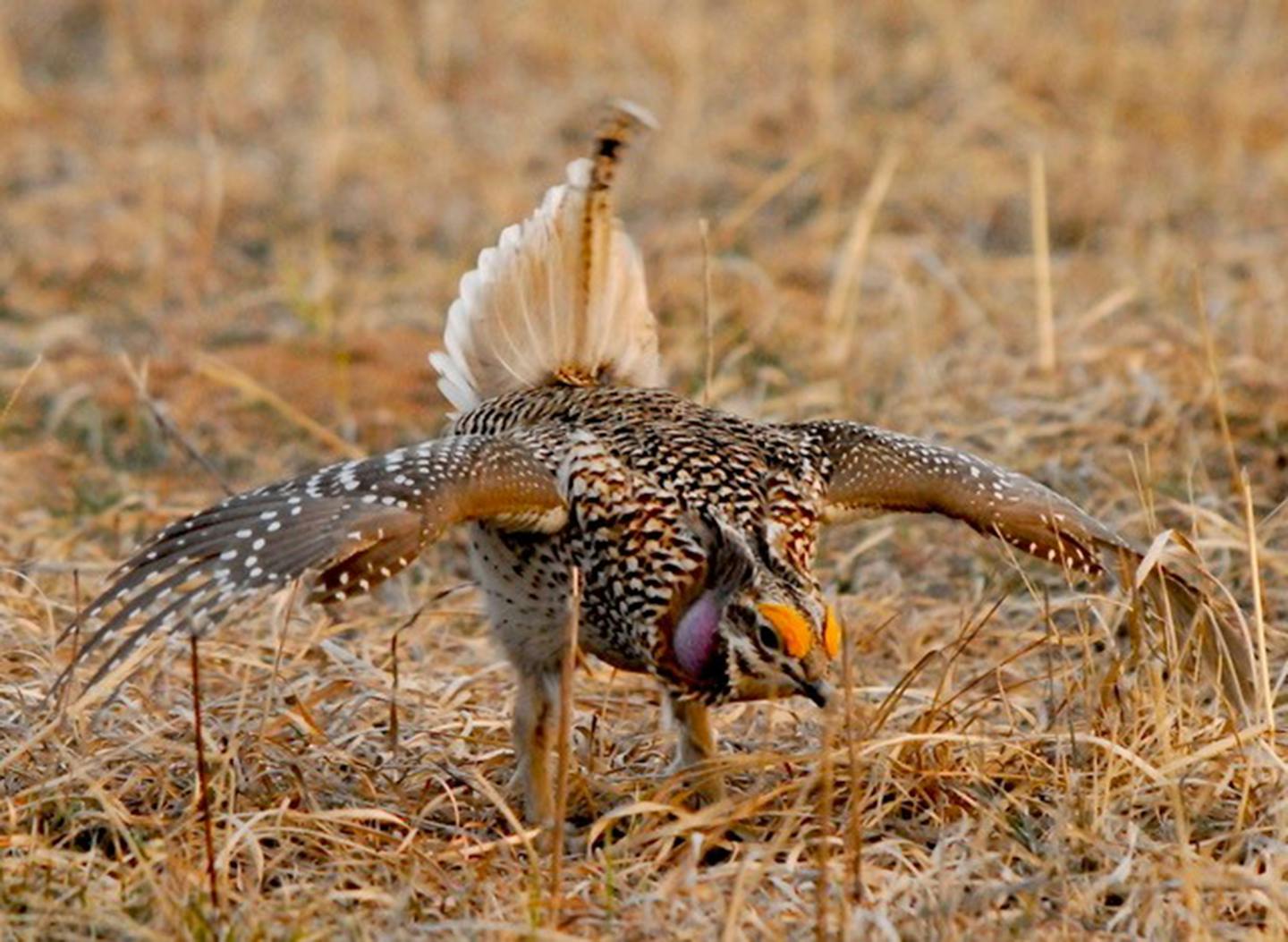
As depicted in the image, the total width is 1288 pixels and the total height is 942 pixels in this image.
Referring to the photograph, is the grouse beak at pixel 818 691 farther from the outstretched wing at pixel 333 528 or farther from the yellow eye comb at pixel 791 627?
the outstretched wing at pixel 333 528

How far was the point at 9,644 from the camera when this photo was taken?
4.97 metres

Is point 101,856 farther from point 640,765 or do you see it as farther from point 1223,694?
point 1223,694

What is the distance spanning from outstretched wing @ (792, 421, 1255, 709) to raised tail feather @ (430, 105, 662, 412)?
26.9 inches

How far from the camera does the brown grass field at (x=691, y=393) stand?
4.04 meters

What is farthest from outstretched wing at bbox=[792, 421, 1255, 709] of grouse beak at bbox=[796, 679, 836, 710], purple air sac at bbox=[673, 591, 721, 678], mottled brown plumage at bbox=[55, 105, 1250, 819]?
grouse beak at bbox=[796, 679, 836, 710]

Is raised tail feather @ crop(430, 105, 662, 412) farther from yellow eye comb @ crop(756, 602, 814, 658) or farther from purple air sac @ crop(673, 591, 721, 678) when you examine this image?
yellow eye comb @ crop(756, 602, 814, 658)

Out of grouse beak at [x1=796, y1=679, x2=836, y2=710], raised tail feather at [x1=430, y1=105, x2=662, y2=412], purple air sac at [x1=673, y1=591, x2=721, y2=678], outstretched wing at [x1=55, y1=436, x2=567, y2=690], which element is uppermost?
raised tail feather at [x1=430, y1=105, x2=662, y2=412]

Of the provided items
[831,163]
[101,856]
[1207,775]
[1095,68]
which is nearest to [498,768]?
[101,856]

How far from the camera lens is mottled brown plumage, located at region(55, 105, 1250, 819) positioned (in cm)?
412

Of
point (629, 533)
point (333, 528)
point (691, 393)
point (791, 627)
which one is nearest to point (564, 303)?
point (629, 533)

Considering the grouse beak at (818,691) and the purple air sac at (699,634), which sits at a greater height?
the purple air sac at (699,634)

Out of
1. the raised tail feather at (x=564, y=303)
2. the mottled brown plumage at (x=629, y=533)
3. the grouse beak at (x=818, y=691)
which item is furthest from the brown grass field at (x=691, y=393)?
the raised tail feather at (x=564, y=303)

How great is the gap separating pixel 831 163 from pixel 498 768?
16.0 feet

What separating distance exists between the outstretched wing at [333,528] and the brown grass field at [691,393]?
1.08ft
